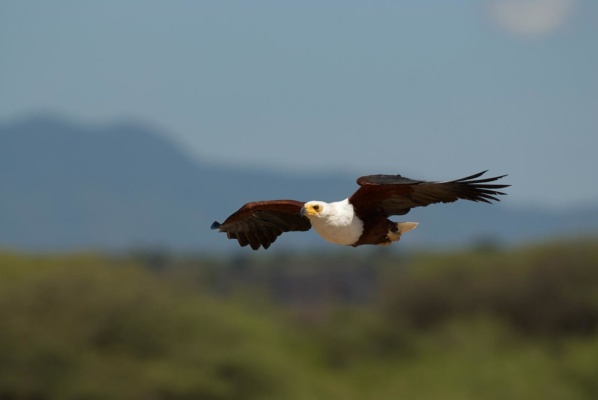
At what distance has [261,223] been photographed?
15570 millimetres

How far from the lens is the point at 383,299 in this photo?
86.4 metres

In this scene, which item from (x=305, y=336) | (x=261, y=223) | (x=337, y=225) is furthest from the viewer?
(x=305, y=336)

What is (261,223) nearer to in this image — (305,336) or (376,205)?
(376,205)

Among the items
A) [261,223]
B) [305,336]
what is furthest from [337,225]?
[305,336]

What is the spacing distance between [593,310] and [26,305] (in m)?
27.9

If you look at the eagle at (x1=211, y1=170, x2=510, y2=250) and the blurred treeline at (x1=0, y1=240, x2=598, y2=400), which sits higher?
the blurred treeline at (x1=0, y1=240, x2=598, y2=400)

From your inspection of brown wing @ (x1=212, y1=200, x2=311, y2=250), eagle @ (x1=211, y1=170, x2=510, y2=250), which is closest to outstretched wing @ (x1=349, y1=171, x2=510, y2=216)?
eagle @ (x1=211, y1=170, x2=510, y2=250)

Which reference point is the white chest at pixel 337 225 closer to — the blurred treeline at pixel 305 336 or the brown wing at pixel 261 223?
the brown wing at pixel 261 223

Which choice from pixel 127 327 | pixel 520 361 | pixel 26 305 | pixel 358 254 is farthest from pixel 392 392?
pixel 358 254

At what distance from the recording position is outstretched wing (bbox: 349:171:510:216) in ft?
44.6

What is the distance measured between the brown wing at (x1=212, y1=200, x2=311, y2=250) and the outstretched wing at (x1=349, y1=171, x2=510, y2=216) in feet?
2.97

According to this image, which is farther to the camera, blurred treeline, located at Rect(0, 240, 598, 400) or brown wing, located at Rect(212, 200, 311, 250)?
blurred treeline, located at Rect(0, 240, 598, 400)

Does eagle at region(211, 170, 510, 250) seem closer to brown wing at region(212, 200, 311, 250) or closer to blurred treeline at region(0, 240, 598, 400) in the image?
brown wing at region(212, 200, 311, 250)

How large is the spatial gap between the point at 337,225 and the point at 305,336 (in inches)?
2549
